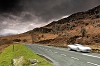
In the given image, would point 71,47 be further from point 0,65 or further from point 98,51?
point 0,65

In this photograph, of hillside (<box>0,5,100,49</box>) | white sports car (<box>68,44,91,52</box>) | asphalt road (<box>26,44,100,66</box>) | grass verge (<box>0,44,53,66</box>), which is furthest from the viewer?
hillside (<box>0,5,100,49</box>)

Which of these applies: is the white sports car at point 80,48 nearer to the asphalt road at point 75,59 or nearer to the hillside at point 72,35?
the asphalt road at point 75,59

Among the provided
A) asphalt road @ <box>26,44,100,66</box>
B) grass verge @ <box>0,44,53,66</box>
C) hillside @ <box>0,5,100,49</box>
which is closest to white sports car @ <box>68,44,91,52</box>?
asphalt road @ <box>26,44,100,66</box>

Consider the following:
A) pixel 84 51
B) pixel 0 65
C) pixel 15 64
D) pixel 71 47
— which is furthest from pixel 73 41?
pixel 15 64

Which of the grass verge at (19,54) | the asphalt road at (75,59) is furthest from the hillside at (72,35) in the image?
the asphalt road at (75,59)

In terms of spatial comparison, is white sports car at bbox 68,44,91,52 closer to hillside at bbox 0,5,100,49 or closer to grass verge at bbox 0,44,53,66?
grass verge at bbox 0,44,53,66

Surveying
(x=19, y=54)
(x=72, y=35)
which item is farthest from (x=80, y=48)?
(x=72, y=35)

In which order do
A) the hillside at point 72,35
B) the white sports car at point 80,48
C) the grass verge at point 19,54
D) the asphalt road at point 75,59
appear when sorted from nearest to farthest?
1. the asphalt road at point 75,59
2. the grass verge at point 19,54
3. the white sports car at point 80,48
4. the hillside at point 72,35

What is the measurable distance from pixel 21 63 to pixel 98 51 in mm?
14098

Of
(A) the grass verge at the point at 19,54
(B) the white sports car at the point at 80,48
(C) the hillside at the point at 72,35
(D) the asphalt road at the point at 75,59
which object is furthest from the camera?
(C) the hillside at the point at 72,35

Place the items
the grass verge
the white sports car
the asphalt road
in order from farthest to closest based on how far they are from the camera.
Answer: the white sports car
the grass verge
the asphalt road

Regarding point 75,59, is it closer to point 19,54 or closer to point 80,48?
point 80,48

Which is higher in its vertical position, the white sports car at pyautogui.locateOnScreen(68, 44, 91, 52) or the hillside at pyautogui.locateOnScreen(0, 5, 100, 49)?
the hillside at pyautogui.locateOnScreen(0, 5, 100, 49)

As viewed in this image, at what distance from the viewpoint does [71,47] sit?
1229 inches
